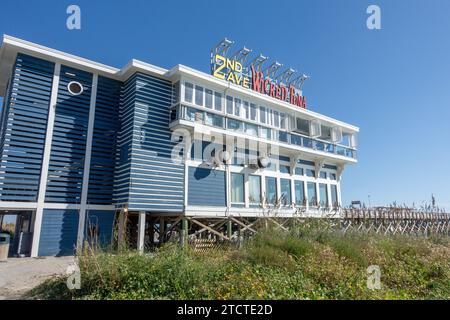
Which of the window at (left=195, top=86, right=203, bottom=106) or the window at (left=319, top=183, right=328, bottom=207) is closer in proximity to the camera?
the window at (left=195, top=86, right=203, bottom=106)

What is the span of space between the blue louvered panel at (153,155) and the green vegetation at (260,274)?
19.0 ft

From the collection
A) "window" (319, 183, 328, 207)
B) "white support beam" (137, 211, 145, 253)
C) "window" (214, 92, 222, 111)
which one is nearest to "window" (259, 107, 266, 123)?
"window" (214, 92, 222, 111)

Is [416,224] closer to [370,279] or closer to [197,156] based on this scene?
→ [197,156]

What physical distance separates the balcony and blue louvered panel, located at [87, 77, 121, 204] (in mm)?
2980

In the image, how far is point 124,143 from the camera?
1342cm

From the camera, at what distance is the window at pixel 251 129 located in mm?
15402

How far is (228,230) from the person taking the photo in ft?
47.3

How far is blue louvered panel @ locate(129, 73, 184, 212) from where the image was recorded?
491 inches

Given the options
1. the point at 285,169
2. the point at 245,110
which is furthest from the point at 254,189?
the point at 245,110

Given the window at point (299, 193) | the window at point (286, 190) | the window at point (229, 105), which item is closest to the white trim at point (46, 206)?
the window at point (229, 105)

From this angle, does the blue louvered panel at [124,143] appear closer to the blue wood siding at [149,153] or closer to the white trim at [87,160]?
the blue wood siding at [149,153]

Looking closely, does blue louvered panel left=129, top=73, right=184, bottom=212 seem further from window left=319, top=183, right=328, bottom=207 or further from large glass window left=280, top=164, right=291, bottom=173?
window left=319, top=183, right=328, bottom=207

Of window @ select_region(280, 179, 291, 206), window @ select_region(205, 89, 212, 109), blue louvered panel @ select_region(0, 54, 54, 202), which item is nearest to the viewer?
blue louvered panel @ select_region(0, 54, 54, 202)

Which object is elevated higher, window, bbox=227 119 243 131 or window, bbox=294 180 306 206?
window, bbox=227 119 243 131
